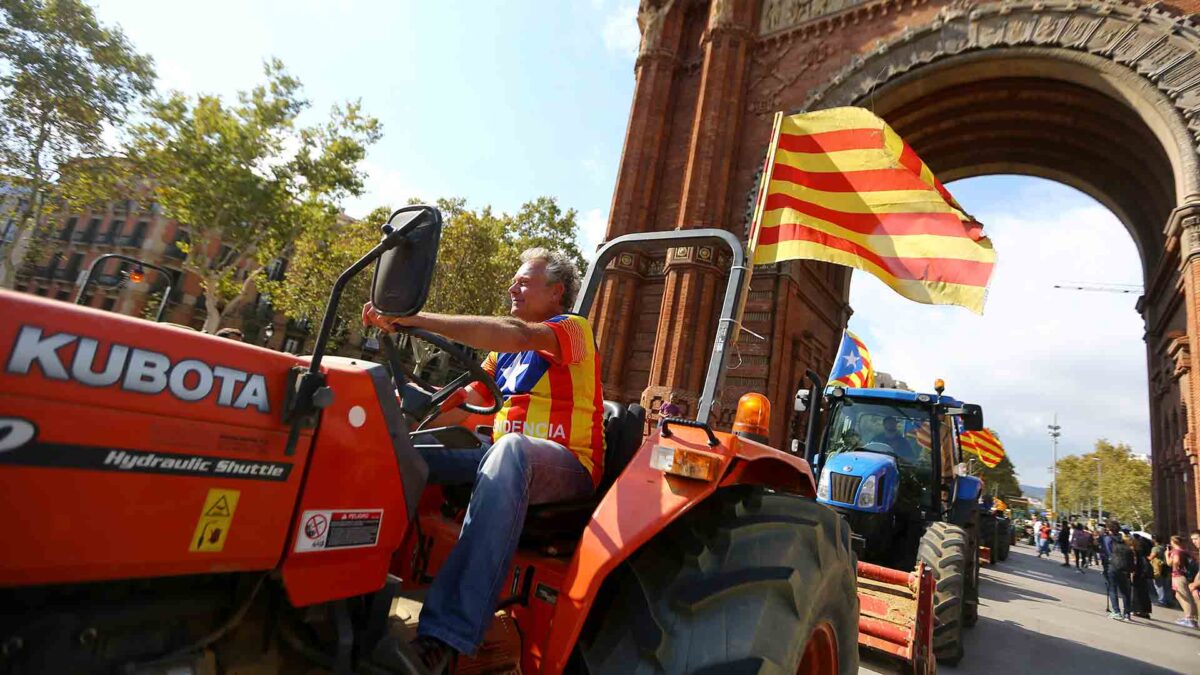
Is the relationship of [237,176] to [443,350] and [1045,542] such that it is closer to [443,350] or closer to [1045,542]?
[443,350]

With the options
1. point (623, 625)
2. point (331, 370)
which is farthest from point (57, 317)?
point (623, 625)

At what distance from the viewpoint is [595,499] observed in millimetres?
2088

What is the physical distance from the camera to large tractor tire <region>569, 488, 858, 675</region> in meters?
1.57

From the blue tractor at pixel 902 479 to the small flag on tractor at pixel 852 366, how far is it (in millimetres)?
1822

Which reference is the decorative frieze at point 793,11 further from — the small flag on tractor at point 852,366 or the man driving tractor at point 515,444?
the man driving tractor at point 515,444

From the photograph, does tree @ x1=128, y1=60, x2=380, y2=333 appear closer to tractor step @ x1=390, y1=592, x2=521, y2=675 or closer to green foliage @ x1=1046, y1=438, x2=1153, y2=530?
tractor step @ x1=390, y1=592, x2=521, y2=675

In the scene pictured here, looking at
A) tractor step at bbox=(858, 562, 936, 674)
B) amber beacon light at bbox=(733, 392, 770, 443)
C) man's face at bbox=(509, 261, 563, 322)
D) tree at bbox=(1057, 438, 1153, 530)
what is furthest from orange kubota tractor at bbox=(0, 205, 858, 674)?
tree at bbox=(1057, 438, 1153, 530)

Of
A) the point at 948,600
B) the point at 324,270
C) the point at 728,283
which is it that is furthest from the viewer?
the point at 324,270

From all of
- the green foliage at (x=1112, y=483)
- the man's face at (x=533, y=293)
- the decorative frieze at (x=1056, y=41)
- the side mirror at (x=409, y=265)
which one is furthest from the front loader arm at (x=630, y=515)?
the green foliage at (x=1112, y=483)

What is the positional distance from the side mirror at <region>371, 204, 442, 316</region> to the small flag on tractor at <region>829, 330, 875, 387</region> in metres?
8.66

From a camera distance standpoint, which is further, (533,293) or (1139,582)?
(1139,582)

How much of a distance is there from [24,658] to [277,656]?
466 millimetres

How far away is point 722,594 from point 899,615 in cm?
334

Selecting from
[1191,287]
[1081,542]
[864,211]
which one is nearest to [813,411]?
[864,211]
